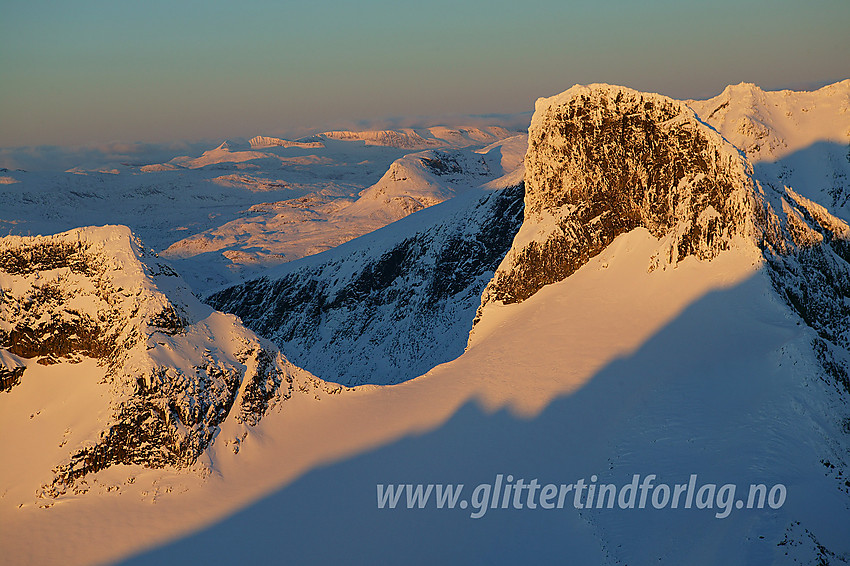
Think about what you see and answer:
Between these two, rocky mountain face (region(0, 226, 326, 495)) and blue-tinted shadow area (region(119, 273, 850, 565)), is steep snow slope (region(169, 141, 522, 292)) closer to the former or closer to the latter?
rocky mountain face (region(0, 226, 326, 495))

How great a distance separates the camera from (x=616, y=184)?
116ft

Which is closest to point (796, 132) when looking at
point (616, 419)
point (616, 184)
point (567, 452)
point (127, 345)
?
point (616, 184)

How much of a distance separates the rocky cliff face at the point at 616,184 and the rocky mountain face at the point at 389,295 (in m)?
17.4

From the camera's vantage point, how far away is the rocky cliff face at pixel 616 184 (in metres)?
29.2

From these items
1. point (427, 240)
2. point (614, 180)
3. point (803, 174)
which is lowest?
point (427, 240)

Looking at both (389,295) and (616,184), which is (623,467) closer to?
(616,184)

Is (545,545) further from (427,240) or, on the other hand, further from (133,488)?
(427,240)

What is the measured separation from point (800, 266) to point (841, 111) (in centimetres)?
5698

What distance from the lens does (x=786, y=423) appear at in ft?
66.1

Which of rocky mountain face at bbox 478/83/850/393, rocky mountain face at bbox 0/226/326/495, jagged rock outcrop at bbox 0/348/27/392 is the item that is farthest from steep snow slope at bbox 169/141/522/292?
jagged rock outcrop at bbox 0/348/27/392

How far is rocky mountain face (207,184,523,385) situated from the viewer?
57.4 meters

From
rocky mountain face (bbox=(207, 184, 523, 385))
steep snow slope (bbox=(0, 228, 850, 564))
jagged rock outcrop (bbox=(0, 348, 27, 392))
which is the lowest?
rocky mountain face (bbox=(207, 184, 523, 385))

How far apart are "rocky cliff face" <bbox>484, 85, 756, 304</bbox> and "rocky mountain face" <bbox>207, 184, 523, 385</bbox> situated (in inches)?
685

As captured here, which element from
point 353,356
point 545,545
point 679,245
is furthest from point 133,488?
point 353,356
